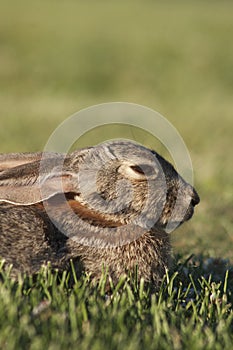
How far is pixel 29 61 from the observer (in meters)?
28.6

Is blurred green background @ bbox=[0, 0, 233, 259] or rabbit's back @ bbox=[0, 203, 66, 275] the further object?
blurred green background @ bbox=[0, 0, 233, 259]

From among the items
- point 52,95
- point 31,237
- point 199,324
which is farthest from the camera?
point 52,95

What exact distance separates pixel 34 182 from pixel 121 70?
2312cm

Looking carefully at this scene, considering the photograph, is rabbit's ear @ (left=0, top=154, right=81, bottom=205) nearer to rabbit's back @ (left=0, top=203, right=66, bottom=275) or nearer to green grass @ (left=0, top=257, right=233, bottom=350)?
rabbit's back @ (left=0, top=203, right=66, bottom=275)

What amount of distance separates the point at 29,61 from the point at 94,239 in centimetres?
2393

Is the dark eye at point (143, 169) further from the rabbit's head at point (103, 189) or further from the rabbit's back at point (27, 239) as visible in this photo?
the rabbit's back at point (27, 239)

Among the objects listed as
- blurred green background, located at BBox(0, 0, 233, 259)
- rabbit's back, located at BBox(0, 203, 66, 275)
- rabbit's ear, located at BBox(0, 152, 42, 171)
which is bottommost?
rabbit's back, located at BBox(0, 203, 66, 275)

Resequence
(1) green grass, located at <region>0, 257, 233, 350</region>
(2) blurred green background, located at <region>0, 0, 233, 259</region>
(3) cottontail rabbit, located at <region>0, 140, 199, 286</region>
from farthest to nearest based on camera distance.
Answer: (2) blurred green background, located at <region>0, 0, 233, 259</region>, (3) cottontail rabbit, located at <region>0, 140, 199, 286</region>, (1) green grass, located at <region>0, 257, 233, 350</region>

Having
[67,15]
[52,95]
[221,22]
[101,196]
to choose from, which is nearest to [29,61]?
[52,95]

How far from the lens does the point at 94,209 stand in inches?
219

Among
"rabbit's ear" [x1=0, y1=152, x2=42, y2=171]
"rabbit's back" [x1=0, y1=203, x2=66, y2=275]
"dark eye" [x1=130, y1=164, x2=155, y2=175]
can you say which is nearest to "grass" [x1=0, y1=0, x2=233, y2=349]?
"rabbit's back" [x1=0, y1=203, x2=66, y2=275]

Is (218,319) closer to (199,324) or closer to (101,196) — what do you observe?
(199,324)

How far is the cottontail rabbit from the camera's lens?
17.0ft

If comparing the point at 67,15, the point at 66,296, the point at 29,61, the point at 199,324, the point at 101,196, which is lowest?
the point at 199,324
